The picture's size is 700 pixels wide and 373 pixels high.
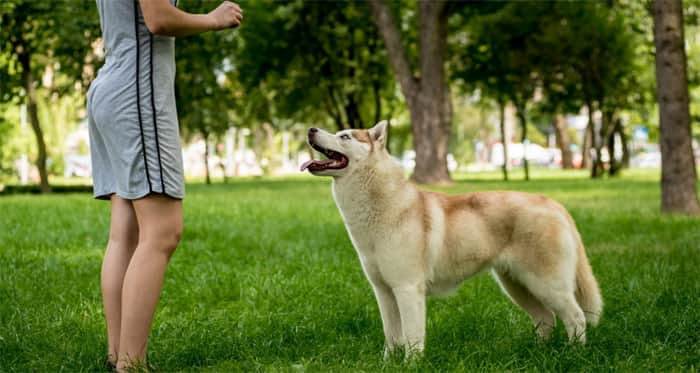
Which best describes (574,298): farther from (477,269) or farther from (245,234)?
(245,234)

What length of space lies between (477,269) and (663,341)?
117 centimetres

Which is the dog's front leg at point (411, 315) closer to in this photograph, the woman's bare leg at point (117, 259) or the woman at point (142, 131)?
the woman at point (142, 131)

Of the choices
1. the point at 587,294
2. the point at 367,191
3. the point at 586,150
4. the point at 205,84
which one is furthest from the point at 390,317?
the point at 586,150

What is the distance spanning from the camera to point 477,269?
4820 millimetres

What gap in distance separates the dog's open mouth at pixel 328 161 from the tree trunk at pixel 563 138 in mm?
46287

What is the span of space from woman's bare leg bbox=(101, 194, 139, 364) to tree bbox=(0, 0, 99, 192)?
62.1ft

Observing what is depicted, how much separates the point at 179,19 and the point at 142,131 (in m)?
0.54

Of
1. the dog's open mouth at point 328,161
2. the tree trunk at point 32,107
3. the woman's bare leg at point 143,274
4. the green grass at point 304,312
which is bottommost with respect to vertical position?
the green grass at point 304,312

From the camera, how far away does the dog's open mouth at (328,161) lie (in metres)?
4.44

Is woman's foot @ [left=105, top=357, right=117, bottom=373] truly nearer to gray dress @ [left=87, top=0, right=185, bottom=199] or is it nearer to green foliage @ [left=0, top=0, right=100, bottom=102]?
gray dress @ [left=87, top=0, right=185, bottom=199]

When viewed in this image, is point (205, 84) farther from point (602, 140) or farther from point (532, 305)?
point (532, 305)

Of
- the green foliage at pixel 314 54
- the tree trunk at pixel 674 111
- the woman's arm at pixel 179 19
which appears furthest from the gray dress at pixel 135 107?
the green foliage at pixel 314 54

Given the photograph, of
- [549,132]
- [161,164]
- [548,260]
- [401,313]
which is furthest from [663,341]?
[549,132]

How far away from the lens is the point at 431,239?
184 inches
